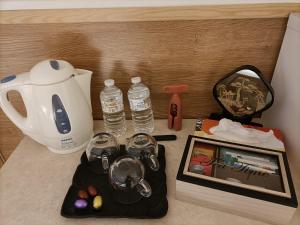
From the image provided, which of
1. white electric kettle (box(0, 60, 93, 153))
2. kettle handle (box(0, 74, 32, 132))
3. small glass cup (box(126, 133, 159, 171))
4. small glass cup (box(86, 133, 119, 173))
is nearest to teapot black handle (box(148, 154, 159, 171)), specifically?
small glass cup (box(126, 133, 159, 171))

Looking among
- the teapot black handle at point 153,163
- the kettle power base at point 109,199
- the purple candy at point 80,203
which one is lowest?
the kettle power base at point 109,199

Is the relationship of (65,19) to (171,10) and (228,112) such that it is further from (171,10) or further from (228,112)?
(228,112)

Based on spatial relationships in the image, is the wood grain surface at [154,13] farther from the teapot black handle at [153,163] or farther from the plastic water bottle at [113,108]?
the teapot black handle at [153,163]

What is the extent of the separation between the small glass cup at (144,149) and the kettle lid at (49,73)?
0.25 meters

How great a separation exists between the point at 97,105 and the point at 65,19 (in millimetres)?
294

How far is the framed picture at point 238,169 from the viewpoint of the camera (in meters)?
0.49

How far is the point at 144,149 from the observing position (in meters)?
0.66

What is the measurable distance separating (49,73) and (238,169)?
0.52 metres

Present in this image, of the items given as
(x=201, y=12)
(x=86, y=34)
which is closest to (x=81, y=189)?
(x=86, y=34)

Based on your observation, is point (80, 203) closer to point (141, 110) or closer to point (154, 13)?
point (141, 110)

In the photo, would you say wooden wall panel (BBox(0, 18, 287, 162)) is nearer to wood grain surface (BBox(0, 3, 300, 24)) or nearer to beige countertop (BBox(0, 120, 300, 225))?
wood grain surface (BBox(0, 3, 300, 24))

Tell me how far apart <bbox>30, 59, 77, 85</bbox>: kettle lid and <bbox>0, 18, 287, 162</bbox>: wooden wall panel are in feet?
0.45

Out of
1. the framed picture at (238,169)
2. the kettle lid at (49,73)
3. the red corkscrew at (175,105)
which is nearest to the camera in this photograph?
the framed picture at (238,169)

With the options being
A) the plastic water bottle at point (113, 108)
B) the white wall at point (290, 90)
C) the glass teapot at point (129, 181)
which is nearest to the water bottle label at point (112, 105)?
the plastic water bottle at point (113, 108)
